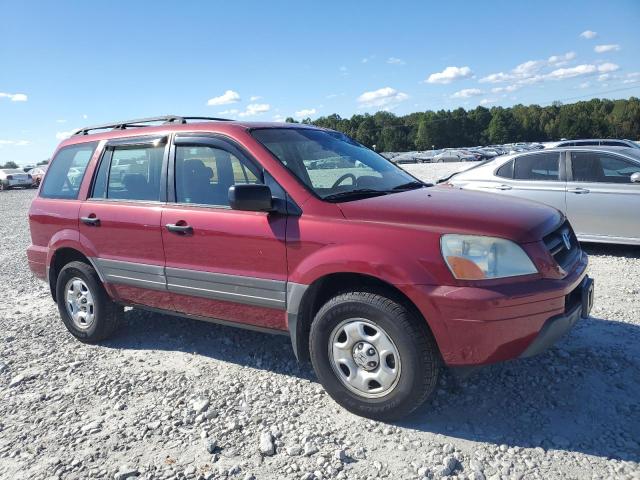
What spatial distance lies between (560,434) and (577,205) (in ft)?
16.6

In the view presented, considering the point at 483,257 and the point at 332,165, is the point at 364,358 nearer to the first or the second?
the point at 483,257

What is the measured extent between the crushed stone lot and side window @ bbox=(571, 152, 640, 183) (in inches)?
117

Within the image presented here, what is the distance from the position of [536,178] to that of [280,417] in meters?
5.90

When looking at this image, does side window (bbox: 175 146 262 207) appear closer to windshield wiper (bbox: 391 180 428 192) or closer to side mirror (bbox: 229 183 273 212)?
side mirror (bbox: 229 183 273 212)

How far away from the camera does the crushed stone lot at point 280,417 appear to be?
2863 mm

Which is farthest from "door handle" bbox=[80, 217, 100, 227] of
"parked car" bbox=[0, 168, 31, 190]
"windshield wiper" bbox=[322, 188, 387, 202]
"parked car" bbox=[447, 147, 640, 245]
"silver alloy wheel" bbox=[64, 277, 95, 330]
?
"parked car" bbox=[0, 168, 31, 190]

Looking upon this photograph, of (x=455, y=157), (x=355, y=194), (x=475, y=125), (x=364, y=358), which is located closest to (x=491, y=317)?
(x=364, y=358)

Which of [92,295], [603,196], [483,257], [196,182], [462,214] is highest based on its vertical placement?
[196,182]

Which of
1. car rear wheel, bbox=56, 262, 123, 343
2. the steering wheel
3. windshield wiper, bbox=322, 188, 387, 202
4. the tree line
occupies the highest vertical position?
the tree line

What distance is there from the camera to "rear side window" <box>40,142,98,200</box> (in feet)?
15.9

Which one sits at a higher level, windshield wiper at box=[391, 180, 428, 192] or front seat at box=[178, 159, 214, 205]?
front seat at box=[178, 159, 214, 205]

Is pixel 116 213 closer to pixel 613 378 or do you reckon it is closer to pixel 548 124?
pixel 613 378

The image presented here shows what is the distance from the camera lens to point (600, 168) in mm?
7277

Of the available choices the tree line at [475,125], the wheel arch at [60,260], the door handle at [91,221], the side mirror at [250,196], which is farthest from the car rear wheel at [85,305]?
the tree line at [475,125]
